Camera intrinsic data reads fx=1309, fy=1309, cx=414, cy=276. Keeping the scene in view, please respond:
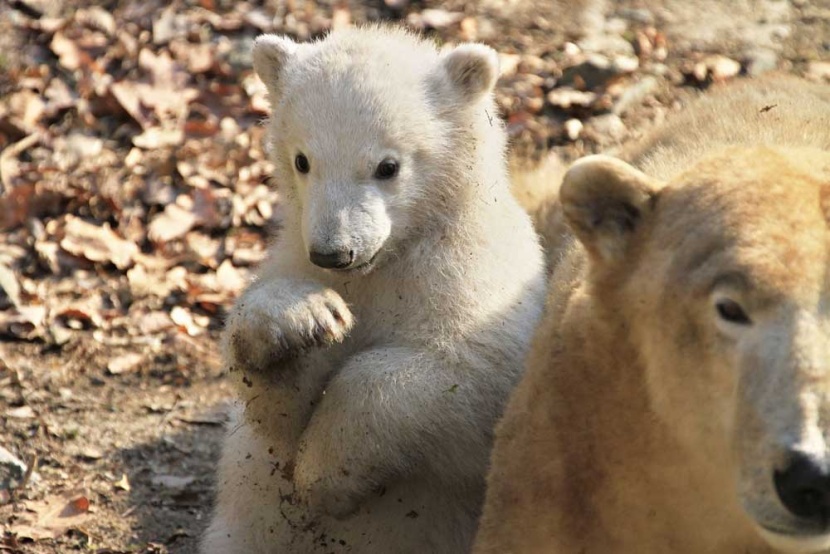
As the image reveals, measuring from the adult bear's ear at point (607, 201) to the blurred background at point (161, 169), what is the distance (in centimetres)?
266

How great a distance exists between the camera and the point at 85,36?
29.3 ft

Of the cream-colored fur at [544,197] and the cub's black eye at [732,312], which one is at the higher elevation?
the cub's black eye at [732,312]

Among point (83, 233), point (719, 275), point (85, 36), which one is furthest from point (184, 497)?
point (85, 36)

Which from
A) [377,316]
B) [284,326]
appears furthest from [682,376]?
[377,316]

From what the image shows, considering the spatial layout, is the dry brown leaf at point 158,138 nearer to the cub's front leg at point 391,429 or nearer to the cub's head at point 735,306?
the cub's front leg at point 391,429

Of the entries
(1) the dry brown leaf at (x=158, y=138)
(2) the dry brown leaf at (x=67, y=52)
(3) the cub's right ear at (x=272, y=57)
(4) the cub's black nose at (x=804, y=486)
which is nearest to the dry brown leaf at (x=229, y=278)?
(1) the dry brown leaf at (x=158, y=138)

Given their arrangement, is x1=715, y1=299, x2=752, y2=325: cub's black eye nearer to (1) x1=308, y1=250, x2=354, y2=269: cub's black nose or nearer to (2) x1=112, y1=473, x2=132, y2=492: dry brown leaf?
(1) x1=308, y1=250, x2=354, y2=269: cub's black nose

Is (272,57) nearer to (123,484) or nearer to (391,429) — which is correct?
(391,429)

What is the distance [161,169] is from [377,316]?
3292 millimetres

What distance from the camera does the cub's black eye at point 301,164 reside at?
525cm

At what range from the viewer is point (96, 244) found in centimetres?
747

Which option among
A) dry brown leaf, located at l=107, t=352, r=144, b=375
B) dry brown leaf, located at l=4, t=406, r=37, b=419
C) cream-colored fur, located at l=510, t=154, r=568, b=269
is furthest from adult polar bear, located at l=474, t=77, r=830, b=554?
dry brown leaf, located at l=107, t=352, r=144, b=375

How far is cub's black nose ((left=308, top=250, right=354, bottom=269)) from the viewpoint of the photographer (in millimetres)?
4703

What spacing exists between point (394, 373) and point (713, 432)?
1715 millimetres
